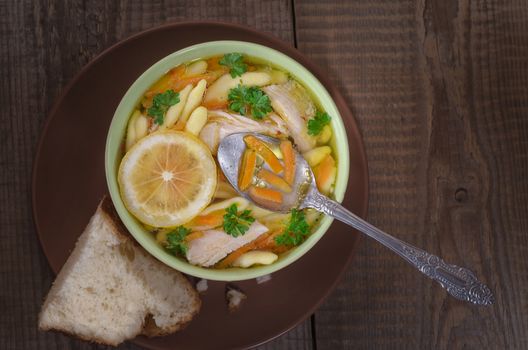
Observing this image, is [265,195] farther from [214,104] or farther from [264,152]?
[214,104]

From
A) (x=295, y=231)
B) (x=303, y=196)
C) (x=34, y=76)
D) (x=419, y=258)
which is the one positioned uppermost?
(x=34, y=76)

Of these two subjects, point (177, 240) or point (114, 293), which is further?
point (114, 293)

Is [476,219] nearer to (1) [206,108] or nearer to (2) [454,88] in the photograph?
(2) [454,88]

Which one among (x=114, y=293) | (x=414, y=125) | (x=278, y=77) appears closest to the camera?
(x=278, y=77)

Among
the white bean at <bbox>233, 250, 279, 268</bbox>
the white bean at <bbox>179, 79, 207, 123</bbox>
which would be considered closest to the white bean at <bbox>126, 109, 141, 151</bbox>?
the white bean at <bbox>179, 79, 207, 123</bbox>

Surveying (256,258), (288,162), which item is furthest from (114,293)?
(288,162)

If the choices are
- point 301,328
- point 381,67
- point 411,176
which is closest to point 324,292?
point 301,328

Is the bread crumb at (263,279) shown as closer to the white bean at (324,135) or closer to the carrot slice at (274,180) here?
the carrot slice at (274,180)

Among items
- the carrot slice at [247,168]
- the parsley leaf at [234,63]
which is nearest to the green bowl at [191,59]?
the parsley leaf at [234,63]
